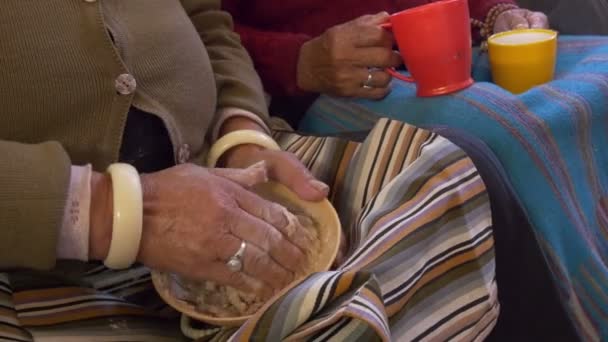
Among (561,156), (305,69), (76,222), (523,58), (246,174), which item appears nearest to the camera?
(76,222)

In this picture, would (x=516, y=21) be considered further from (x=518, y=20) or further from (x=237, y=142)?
(x=237, y=142)

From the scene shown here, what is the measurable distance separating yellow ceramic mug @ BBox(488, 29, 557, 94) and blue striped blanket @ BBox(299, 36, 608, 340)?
3cm

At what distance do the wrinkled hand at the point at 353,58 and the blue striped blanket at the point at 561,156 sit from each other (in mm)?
69

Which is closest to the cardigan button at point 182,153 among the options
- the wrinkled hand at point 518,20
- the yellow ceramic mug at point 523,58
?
the yellow ceramic mug at point 523,58

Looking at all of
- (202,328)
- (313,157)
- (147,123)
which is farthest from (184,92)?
(202,328)

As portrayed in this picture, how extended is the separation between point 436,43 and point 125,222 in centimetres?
50

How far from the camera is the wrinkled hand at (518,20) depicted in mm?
1229

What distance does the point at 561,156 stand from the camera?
921mm

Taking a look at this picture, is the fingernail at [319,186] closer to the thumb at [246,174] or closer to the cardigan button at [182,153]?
the thumb at [246,174]

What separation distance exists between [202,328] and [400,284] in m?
0.21

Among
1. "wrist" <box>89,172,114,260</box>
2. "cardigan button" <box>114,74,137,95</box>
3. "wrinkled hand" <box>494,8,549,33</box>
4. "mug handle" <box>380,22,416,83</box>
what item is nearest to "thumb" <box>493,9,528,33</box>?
"wrinkled hand" <box>494,8,549,33</box>

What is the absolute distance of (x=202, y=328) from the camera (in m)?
0.71

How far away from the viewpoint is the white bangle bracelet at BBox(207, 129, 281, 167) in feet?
3.10

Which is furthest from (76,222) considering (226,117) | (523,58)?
(523,58)
